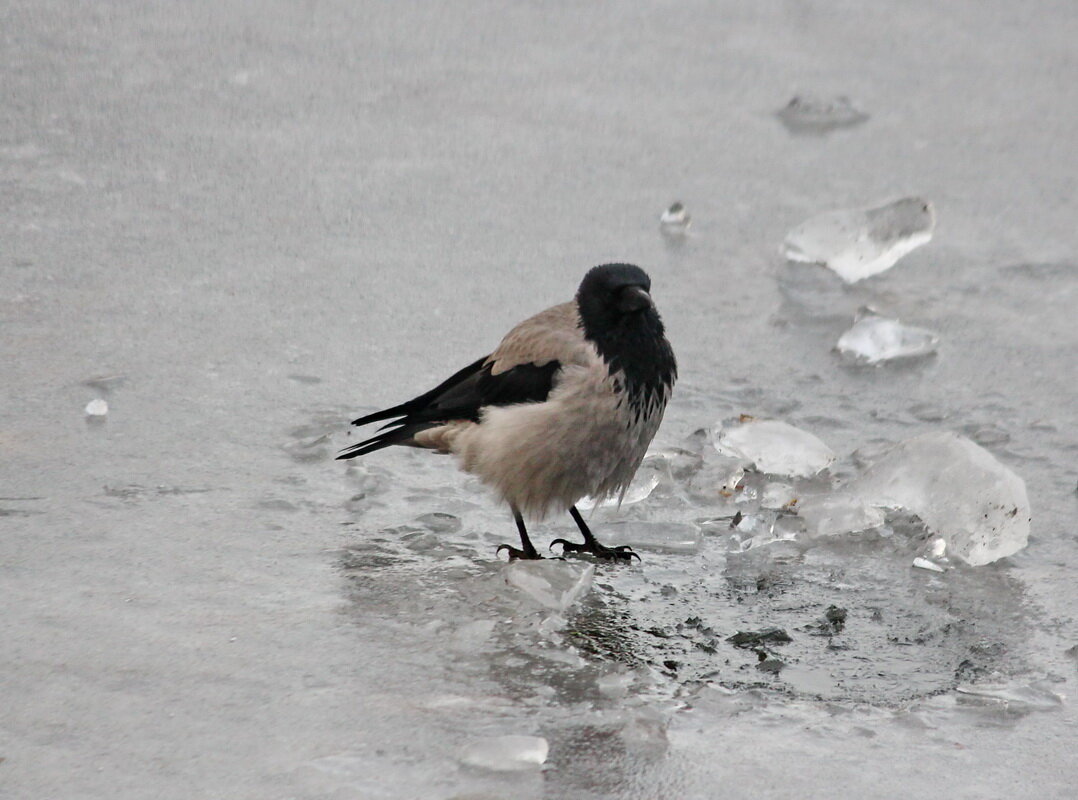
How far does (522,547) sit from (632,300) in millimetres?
843

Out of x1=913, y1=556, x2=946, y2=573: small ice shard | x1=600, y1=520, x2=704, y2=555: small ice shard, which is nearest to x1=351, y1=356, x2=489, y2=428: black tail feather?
x1=600, y1=520, x2=704, y2=555: small ice shard

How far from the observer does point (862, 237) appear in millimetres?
6180

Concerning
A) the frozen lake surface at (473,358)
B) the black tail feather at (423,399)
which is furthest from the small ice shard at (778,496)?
the black tail feather at (423,399)

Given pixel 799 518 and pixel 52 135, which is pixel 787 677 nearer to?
pixel 799 518

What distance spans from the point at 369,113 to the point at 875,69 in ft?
9.92

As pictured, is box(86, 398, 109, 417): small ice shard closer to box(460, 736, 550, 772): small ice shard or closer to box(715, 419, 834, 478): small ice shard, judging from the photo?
box(715, 419, 834, 478): small ice shard

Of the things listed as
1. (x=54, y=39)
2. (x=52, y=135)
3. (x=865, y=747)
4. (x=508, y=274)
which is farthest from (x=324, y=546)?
(x=54, y=39)

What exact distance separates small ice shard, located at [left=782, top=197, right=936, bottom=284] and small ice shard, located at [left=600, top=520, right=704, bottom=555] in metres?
2.21

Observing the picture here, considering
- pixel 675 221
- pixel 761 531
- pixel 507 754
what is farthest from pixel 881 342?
pixel 507 754

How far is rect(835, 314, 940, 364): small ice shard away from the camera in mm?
5520

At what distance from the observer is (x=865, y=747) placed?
3195 millimetres

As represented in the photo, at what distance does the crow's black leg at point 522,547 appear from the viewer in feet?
14.0

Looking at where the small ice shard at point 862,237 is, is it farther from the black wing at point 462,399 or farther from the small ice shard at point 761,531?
the black wing at point 462,399

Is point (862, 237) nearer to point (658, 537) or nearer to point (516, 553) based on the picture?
point (658, 537)
